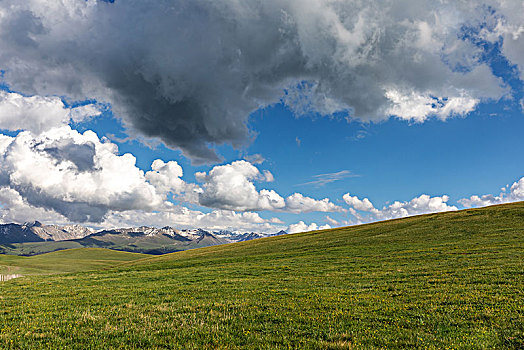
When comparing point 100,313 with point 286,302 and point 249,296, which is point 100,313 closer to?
point 249,296

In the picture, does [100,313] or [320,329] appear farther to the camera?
[100,313]

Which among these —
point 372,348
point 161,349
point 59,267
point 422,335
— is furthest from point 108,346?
point 59,267

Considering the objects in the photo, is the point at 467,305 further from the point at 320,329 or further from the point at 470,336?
the point at 320,329

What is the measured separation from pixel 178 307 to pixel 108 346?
6035 millimetres

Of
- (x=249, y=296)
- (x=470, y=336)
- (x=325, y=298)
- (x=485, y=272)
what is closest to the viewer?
(x=470, y=336)

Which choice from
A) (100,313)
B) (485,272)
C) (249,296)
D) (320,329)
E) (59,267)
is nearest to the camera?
(320,329)

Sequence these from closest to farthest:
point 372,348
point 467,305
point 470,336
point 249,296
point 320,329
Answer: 1. point 372,348
2. point 470,336
3. point 320,329
4. point 467,305
5. point 249,296

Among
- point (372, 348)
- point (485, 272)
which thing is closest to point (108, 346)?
point (372, 348)

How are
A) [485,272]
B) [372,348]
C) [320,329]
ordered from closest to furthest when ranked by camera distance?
[372,348] < [320,329] < [485,272]

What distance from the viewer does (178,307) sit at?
15430 mm

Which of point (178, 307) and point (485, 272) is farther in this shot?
point (485, 272)

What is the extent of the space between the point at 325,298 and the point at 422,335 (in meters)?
6.87

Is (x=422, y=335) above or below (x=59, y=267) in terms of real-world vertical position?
above

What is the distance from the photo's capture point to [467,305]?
12969 mm
